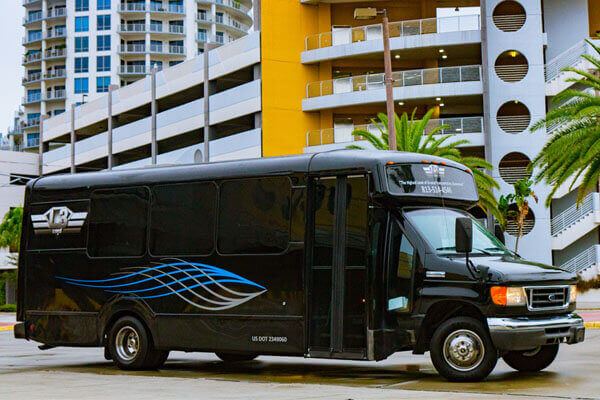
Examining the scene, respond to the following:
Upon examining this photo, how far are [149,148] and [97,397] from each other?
196 ft

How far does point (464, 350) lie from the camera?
11742 millimetres

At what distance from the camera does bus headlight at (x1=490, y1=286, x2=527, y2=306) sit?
37.6 feet

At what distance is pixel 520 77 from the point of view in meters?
49.4

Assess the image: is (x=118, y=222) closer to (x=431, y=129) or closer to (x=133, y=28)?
(x=431, y=129)

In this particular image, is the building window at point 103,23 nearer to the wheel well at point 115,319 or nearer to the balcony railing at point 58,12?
the balcony railing at point 58,12

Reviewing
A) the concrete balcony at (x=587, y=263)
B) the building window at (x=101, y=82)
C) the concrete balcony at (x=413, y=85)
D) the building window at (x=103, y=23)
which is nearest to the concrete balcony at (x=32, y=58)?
the building window at (x=103, y=23)

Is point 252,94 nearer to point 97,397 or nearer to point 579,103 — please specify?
point 579,103

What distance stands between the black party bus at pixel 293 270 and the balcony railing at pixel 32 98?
105941mm

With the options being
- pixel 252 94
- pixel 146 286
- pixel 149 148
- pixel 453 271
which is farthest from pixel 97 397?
pixel 149 148

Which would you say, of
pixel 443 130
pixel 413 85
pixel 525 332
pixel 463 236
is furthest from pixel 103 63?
pixel 525 332

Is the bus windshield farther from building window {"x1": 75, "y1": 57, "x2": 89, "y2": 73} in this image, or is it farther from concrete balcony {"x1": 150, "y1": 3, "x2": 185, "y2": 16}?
building window {"x1": 75, "y1": 57, "x2": 89, "y2": 73}

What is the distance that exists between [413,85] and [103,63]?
7096cm

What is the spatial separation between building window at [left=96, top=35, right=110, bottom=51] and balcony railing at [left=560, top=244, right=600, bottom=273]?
79.5m

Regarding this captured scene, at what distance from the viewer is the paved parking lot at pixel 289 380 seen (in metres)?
10.9
